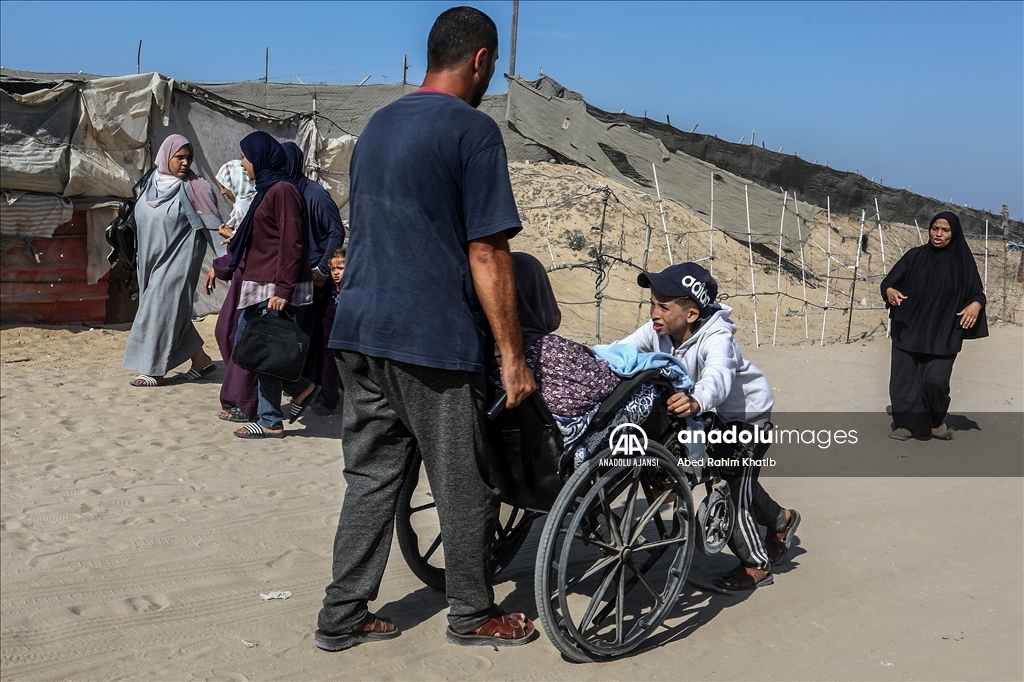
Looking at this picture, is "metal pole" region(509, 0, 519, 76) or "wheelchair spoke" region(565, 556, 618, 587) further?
"metal pole" region(509, 0, 519, 76)

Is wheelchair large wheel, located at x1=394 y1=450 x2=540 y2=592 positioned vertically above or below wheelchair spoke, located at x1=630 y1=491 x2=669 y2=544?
below

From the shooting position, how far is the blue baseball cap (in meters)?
3.45

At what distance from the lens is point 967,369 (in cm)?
1034

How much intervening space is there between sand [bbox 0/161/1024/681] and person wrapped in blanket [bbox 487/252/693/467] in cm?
81

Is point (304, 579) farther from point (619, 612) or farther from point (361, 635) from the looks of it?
point (619, 612)

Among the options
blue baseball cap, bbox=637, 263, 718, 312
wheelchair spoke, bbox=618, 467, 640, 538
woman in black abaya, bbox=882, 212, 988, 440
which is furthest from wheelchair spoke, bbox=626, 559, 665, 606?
woman in black abaya, bbox=882, 212, 988, 440

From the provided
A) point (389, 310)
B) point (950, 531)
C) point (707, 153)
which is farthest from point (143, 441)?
point (707, 153)

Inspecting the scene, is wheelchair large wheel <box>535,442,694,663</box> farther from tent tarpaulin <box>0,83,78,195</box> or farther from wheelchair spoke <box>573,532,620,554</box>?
tent tarpaulin <box>0,83,78,195</box>

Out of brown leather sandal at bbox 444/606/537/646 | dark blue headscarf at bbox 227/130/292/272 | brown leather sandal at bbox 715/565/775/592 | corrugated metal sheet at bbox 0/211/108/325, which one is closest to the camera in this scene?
brown leather sandal at bbox 444/606/537/646

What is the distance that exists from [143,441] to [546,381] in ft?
12.0

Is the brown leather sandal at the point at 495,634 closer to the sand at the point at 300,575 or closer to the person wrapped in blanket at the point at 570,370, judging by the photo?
the sand at the point at 300,575

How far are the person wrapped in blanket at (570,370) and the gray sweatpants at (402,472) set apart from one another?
20 centimetres

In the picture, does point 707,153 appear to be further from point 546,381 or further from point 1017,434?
point 546,381

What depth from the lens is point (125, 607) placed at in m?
3.35
